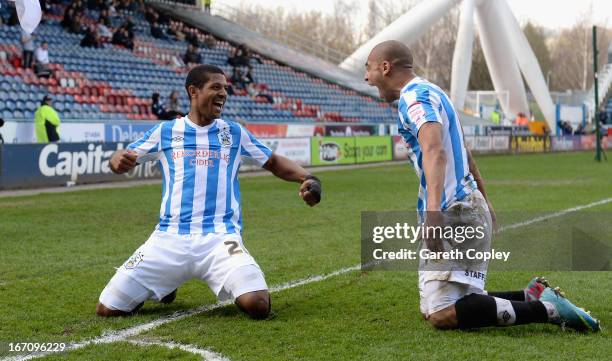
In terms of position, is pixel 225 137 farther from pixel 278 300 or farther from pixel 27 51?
pixel 27 51

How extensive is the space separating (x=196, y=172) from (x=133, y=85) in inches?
934

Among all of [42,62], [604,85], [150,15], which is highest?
[150,15]

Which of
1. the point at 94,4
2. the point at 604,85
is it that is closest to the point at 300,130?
the point at 94,4

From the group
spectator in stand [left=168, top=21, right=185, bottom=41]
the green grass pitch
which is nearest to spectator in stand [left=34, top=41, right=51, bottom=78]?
spectator in stand [left=168, top=21, right=185, bottom=41]

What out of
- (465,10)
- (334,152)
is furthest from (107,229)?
(465,10)

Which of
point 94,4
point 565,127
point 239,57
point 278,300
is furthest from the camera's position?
point 565,127

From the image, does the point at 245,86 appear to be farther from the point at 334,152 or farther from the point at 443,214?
the point at 443,214

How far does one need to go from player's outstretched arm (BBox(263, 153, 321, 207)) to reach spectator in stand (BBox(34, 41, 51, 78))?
20.4m

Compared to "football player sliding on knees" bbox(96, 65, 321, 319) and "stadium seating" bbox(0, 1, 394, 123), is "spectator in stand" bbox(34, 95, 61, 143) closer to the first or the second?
"stadium seating" bbox(0, 1, 394, 123)

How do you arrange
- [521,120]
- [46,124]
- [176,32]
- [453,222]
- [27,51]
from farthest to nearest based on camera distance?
[521,120] → [176,32] → [27,51] → [46,124] → [453,222]

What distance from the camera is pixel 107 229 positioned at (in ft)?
37.2

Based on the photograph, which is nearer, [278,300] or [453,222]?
[453,222]

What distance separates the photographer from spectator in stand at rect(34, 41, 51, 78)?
2525 cm

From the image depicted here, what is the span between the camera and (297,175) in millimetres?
6219
